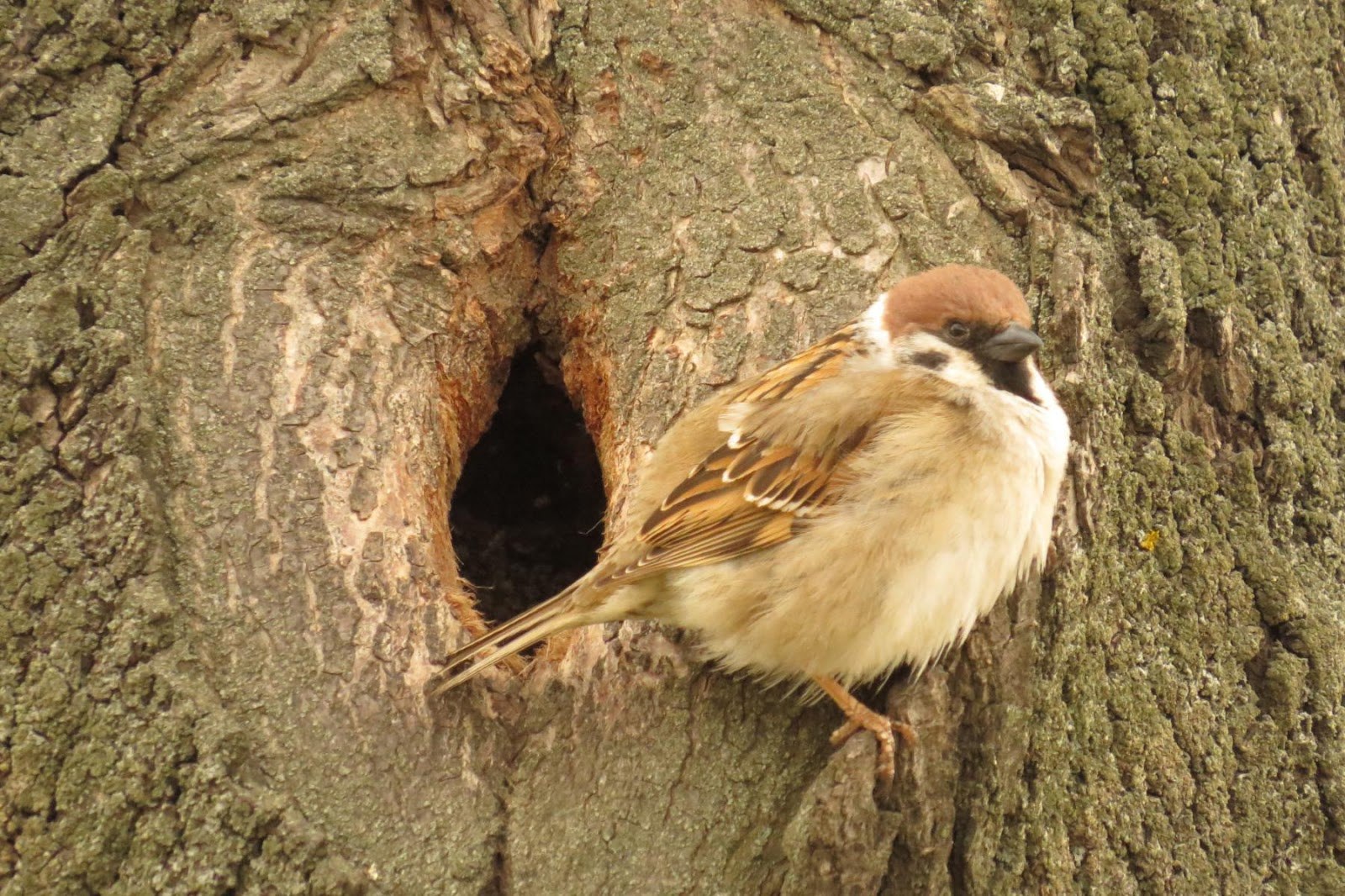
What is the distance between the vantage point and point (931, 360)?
2.19 m

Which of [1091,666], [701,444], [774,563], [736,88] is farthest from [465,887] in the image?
[736,88]

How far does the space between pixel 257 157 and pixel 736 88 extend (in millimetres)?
920

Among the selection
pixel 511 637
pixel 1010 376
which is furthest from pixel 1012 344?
pixel 511 637

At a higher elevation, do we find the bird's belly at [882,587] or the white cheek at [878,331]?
the white cheek at [878,331]

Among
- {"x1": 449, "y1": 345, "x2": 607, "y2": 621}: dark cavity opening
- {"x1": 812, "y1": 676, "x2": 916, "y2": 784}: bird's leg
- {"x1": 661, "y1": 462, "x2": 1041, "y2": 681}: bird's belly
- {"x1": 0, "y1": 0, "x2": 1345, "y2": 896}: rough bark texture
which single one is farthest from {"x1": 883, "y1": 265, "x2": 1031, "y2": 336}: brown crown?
{"x1": 449, "y1": 345, "x2": 607, "y2": 621}: dark cavity opening

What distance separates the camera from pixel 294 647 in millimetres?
1924

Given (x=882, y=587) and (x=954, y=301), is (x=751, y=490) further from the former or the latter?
(x=954, y=301)

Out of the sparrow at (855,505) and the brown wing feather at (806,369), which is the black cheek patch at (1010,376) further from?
the brown wing feather at (806,369)

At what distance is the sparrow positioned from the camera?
1933mm

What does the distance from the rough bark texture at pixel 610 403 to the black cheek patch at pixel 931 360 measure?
0.20m

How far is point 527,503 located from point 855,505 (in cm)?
177

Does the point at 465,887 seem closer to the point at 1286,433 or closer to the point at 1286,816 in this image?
the point at 1286,816

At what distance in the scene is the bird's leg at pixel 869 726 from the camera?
69.9 inches

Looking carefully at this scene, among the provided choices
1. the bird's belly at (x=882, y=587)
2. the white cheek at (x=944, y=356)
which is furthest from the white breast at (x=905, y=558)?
the white cheek at (x=944, y=356)
